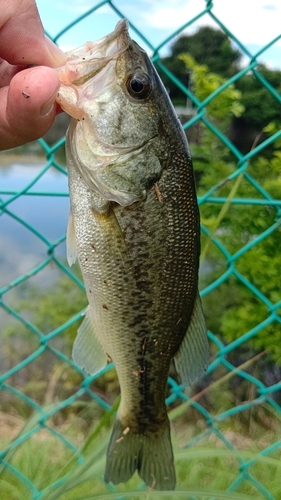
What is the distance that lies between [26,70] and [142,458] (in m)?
0.63

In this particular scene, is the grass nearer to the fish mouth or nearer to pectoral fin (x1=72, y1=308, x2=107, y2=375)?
pectoral fin (x1=72, y1=308, x2=107, y2=375)

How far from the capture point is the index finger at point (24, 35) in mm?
589

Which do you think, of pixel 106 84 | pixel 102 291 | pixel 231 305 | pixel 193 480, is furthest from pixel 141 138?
pixel 231 305

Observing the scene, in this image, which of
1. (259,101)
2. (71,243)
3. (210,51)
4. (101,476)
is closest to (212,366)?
(101,476)

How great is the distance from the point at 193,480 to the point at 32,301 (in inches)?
41.7

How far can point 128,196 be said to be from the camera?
648mm

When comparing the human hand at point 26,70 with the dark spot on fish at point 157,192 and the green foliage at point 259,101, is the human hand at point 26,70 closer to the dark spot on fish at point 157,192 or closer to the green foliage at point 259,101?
the dark spot on fish at point 157,192

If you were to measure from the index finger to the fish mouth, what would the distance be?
0.02 metres

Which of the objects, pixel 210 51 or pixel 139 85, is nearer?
pixel 139 85

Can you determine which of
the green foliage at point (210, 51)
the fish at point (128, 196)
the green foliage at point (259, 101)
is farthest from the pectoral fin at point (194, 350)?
the green foliage at point (210, 51)

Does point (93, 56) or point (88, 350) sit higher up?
point (93, 56)

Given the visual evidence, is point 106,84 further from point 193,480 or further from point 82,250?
point 193,480

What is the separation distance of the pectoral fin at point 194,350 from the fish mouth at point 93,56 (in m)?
0.36

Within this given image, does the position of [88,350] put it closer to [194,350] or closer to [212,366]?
[194,350]
